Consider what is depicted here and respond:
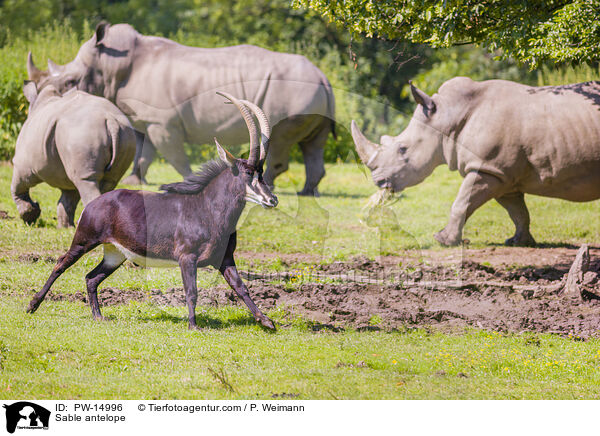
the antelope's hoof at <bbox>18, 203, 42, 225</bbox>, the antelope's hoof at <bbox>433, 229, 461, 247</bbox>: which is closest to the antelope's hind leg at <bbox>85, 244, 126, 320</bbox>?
the antelope's hoof at <bbox>18, 203, 42, 225</bbox>

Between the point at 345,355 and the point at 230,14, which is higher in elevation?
the point at 230,14

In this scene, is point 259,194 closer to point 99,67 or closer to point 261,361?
point 261,361

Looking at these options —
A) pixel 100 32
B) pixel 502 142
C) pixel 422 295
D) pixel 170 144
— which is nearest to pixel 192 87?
pixel 170 144

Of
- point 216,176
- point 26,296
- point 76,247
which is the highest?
point 216,176

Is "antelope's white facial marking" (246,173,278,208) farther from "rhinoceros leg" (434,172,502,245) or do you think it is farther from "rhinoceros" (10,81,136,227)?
"rhinoceros leg" (434,172,502,245)

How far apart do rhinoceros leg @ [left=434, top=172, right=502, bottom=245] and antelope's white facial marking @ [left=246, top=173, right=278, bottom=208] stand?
4267 millimetres

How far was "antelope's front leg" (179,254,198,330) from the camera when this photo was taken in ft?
23.6

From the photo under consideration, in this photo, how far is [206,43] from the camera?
931 inches

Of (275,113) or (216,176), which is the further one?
(275,113)

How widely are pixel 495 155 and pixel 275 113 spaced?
→ 419cm

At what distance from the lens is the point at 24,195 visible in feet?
37.5
